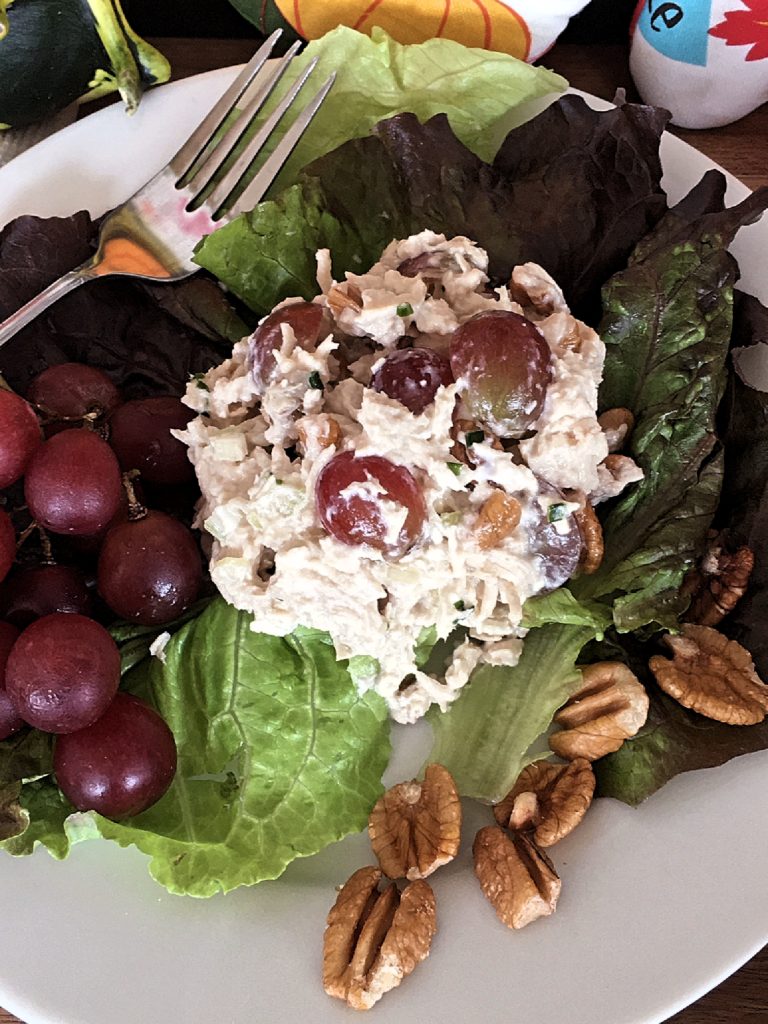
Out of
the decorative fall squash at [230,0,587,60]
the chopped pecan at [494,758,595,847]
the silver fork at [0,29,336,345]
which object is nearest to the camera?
the chopped pecan at [494,758,595,847]

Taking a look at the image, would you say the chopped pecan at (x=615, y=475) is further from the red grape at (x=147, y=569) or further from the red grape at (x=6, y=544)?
the red grape at (x=6, y=544)

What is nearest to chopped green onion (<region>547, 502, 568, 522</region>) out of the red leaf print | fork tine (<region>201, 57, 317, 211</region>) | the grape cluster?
the grape cluster

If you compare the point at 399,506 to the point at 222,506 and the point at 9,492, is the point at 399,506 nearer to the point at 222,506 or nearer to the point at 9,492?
the point at 222,506

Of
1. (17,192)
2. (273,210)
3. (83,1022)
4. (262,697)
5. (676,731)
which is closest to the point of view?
(83,1022)

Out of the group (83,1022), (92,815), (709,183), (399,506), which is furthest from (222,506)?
(709,183)

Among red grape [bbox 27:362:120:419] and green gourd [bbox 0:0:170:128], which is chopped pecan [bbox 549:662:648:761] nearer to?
red grape [bbox 27:362:120:419]

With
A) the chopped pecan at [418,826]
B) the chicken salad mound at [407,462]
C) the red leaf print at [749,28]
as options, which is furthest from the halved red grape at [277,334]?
the red leaf print at [749,28]

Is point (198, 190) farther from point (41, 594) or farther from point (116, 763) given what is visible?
point (116, 763)
